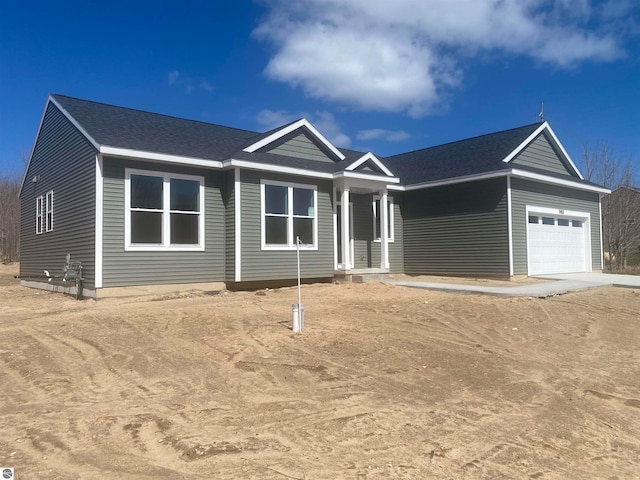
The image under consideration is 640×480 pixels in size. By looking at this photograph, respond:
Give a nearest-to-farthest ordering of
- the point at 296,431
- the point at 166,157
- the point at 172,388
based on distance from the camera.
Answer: the point at 296,431, the point at 172,388, the point at 166,157

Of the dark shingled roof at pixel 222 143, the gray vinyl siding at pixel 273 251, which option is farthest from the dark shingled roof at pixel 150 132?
the gray vinyl siding at pixel 273 251

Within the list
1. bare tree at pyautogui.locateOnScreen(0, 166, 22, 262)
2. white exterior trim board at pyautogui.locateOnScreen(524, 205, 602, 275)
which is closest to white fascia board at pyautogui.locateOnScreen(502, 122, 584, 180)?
white exterior trim board at pyautogui.locateOnScreen(524, 205, 602, 275)

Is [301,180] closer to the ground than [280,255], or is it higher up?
higher up

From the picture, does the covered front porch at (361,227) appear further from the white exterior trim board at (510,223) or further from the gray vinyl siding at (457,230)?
the white exterior trim board at (510,223)

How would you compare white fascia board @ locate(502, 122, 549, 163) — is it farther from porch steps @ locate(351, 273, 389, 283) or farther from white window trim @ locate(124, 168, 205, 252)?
white window trim @ locate(124, 168, 205, 252)

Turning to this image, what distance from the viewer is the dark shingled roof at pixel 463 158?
17.4 meters

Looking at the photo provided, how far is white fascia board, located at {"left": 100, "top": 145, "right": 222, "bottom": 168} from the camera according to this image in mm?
11547

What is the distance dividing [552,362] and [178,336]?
5.81 m

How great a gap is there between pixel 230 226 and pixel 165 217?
184 cm

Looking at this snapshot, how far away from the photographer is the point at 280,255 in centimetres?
1450

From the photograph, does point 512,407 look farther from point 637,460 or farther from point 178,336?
point 178,336

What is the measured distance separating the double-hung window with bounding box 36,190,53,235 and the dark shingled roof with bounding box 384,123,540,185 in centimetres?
1252

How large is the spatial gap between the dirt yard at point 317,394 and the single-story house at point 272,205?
2.84 m

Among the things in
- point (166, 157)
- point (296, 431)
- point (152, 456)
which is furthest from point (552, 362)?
point (166, 157)
